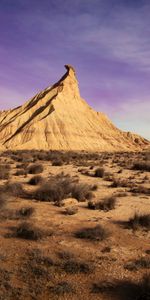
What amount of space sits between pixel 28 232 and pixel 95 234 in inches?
70.3

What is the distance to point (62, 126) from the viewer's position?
74.7 metres

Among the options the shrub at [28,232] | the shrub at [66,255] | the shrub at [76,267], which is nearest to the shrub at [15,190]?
the shrub at [28,232]

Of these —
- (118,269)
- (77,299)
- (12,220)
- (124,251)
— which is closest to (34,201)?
(12,220)

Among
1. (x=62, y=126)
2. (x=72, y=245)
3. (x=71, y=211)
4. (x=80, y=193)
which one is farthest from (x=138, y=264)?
(x=62, y=126)

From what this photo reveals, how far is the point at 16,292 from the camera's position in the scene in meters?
6.53

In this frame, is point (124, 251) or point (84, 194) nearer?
point (124, 251)

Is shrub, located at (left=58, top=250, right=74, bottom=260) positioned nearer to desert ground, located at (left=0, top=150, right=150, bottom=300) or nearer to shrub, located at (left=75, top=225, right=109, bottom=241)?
desert ground, located at (left=0, top=150, right=150, bottom=300)

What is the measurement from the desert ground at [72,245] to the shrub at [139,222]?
30 millimetres

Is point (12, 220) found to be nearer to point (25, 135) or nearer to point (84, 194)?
point (84, 194)

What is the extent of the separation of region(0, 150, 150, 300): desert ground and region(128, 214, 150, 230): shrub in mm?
30

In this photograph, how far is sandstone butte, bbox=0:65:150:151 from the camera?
7134 cm

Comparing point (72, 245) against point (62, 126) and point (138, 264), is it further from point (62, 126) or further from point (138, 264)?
point (62, 126)

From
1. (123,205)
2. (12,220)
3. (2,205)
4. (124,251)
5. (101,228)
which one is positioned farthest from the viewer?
(123,205)

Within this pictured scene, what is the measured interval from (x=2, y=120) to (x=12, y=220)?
79.3m
